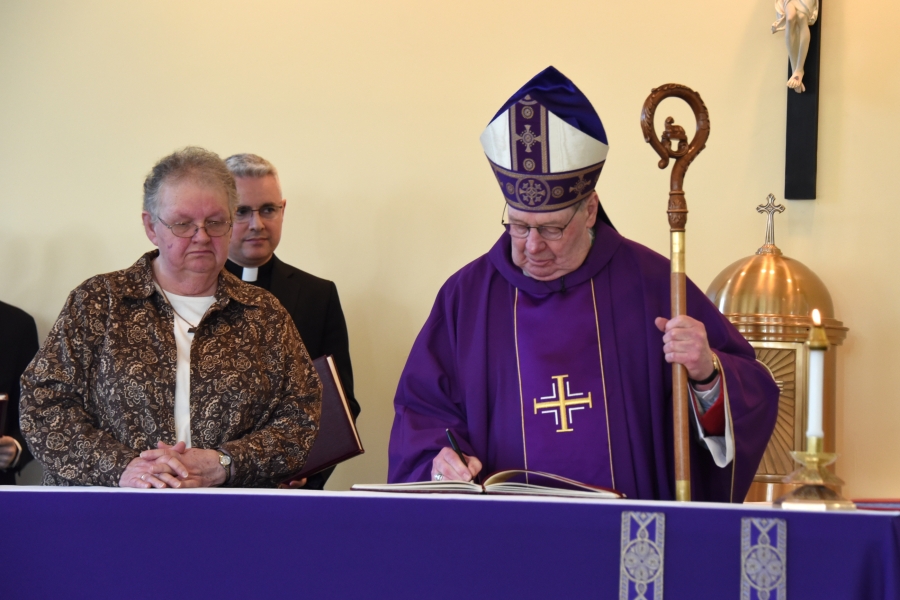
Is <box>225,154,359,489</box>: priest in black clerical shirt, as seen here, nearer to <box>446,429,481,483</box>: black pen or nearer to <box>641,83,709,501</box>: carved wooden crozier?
<box>446,429,481,483</box>: black pen

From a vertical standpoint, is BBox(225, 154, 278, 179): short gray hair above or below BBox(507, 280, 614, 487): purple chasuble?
above

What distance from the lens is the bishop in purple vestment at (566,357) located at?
117 inches

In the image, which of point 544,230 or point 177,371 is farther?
point 544,230

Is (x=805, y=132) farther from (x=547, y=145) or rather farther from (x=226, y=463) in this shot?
(x=226, y=463)

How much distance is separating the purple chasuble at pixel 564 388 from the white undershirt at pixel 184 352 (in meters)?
0.98

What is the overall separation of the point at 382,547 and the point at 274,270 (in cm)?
248

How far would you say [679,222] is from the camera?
287cm

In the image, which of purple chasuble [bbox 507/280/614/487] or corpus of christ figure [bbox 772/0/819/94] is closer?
purple chasuble [bbox 507/280/614/487]

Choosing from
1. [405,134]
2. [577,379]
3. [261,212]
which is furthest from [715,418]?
[405,134]

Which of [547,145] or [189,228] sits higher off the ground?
[547,145]

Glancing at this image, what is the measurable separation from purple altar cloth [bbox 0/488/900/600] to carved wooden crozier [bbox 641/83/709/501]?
67 centimetres

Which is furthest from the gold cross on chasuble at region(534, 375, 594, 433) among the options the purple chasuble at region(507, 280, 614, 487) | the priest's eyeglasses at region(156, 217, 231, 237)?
the priest's eyeglasses at region(156, 217, 231, 237)

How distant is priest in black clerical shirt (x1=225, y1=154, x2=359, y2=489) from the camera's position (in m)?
4.33

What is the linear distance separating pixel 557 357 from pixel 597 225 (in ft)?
1.53
